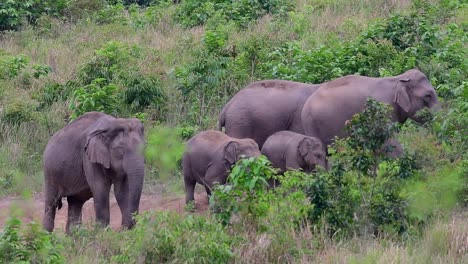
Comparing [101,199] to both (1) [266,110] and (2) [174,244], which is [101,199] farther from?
(1) [266,110]

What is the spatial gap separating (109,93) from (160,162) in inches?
273

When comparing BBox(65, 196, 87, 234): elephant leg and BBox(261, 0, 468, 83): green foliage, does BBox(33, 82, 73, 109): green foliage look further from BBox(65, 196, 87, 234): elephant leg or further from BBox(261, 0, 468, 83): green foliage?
BBox(65, 196, 87, 234): elephant leg

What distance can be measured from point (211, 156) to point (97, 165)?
169cm

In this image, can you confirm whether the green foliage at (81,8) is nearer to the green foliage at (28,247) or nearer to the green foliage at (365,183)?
the green foliage at (365,183)

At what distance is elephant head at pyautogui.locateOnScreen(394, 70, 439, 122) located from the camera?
38.4 feet

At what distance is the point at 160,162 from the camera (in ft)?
23.9

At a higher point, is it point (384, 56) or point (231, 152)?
point (384, 56)

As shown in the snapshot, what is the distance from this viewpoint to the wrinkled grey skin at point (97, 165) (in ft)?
32.8

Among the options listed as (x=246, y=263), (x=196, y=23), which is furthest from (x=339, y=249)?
(x=196, y=23)

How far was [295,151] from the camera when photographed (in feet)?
37.6

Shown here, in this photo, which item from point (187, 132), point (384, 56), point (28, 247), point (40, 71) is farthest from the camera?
point (40, 71)

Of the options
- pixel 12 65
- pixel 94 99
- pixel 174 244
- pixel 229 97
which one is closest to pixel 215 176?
pixel 94 99

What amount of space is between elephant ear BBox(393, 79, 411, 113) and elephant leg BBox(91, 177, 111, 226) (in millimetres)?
3589

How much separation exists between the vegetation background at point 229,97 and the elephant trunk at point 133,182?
1.52 feet
